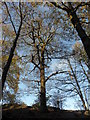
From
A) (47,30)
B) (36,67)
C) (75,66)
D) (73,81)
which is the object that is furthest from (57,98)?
(47,30)

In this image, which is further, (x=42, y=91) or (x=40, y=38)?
(x=40, y=38)

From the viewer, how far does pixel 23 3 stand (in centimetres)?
713

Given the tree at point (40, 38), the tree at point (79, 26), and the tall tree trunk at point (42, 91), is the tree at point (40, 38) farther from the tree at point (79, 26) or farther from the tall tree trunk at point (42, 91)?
the tree at point (79, 26)

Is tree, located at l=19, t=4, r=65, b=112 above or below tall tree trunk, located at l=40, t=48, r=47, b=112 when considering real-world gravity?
above

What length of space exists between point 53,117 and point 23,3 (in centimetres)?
567

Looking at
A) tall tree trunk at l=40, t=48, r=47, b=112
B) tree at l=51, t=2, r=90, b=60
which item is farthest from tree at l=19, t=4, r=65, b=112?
tree at l=51, t=2, r=90, b=60

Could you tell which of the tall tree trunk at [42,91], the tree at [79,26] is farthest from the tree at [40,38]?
the tree at [79,26]

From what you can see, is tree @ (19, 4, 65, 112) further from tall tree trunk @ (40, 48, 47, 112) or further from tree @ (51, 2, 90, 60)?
tree @ (51, 2, 90, 60)

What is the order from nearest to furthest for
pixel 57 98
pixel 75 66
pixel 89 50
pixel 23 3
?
1. pixel 89 50
2. pixel 23 3
3. pixel 57 98
4. pixel 75 66

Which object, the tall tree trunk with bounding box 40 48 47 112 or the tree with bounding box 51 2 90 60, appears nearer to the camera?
the tree with bounding box 51 2 90 60

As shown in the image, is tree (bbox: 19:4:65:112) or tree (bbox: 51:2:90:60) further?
tree (bbox: 19:4:65:112)

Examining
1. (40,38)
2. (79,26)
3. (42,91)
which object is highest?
(40,38)

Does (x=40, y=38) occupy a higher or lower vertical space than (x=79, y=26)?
higher

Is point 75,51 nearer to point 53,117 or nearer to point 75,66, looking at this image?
point 75,66
